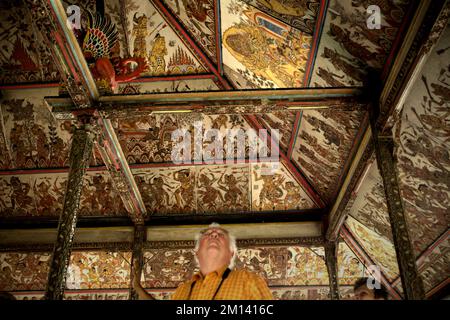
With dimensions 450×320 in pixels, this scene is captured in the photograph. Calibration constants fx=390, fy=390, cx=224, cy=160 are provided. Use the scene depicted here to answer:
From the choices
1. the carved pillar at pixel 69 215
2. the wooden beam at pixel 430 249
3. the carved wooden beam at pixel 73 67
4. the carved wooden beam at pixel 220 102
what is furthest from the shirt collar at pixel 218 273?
the wooden beam at pixel 430 249

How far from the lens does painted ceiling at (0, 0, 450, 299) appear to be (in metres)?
4.87

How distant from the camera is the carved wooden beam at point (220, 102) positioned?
5227 mm

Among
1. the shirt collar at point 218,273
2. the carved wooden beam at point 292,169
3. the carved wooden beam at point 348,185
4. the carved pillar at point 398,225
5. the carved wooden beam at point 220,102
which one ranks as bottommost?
the shirt collar at point 218,273

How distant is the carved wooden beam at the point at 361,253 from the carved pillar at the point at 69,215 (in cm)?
605

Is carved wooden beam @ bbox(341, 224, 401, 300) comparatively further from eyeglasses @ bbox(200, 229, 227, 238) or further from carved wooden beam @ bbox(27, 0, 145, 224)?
eyeglasses @ bbox(200, 229, 227, 238)

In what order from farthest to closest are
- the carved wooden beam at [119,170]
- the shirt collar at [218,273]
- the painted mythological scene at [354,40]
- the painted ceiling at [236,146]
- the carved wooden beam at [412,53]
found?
the carved wooden beam at [119,170] → the painted ceiling at [236,146] → the painted mythological scene at [354,40] → the carved wooden beam at [412,53] → the shirt collar at [218,273]

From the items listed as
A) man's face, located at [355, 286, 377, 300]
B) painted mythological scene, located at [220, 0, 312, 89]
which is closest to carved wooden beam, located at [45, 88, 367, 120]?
painted mythological scene, located at [220, 0, 312, 89]

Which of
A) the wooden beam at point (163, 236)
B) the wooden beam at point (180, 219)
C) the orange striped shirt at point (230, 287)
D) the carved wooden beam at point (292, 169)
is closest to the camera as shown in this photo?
the orange striped shirt at point (230, 287)

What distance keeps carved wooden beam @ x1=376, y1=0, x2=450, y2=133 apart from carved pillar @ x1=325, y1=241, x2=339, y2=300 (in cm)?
440

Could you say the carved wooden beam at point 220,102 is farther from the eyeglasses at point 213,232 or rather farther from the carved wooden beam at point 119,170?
the eyeglasses at point 213,232

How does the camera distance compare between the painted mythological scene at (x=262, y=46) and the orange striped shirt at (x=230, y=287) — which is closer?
the orange striped shirt at (x=230, y=287)

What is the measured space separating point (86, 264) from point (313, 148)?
21.8ft

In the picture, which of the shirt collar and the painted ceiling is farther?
the painted ceiling
